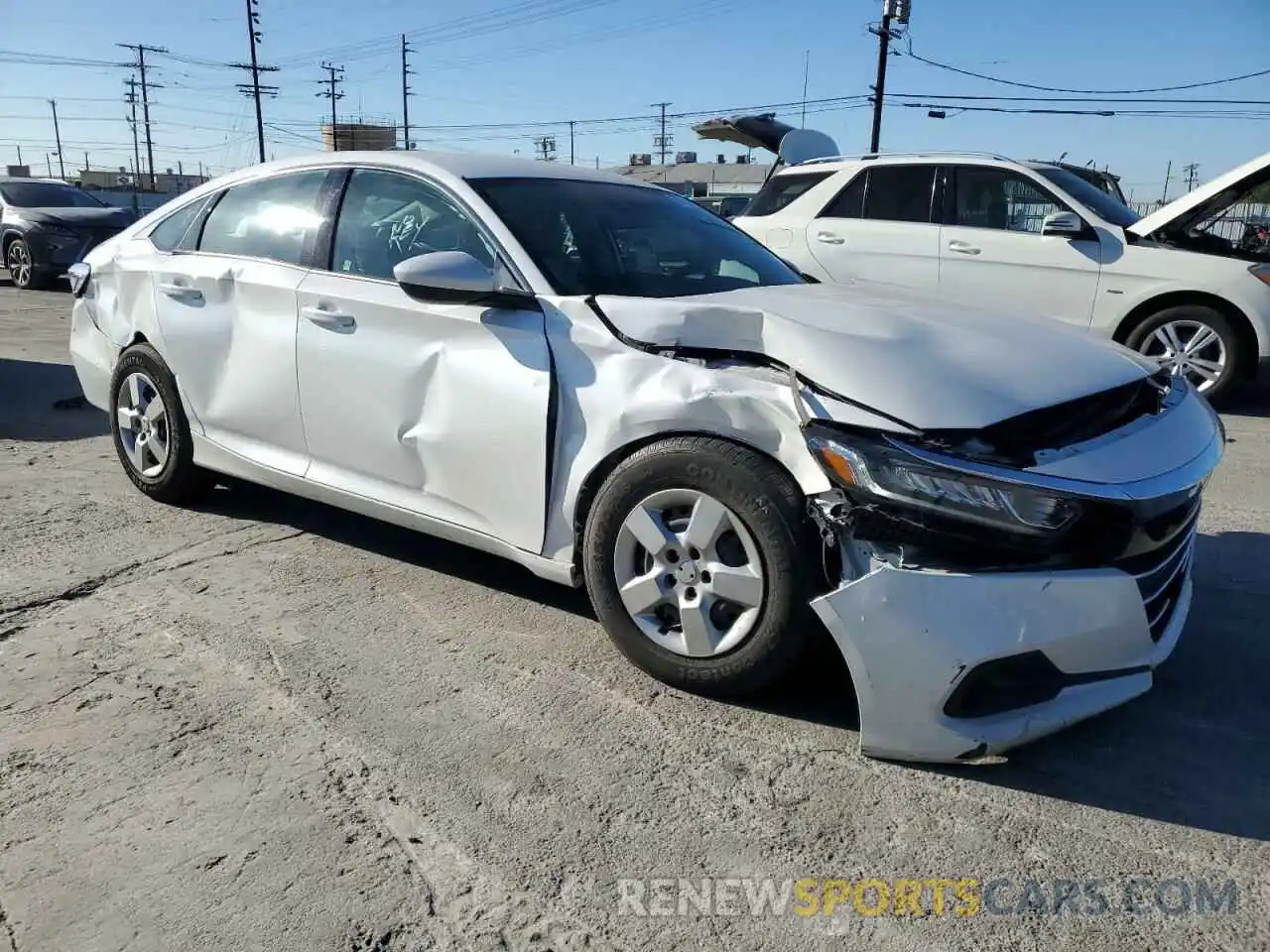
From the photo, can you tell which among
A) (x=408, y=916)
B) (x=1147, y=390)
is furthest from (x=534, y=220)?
(x=408, y=916)

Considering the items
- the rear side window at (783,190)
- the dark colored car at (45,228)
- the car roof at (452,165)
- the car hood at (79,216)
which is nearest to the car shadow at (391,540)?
the car roof at (452,165)

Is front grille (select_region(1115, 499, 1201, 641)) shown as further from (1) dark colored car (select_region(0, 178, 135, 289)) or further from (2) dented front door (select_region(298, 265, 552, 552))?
(1) dark colored car (select_region(0, 178, 135, 289))

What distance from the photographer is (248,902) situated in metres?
2.09

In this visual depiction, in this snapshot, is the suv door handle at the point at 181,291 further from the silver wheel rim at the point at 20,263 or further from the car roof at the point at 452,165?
the silver wheel rim at the point at 20,263

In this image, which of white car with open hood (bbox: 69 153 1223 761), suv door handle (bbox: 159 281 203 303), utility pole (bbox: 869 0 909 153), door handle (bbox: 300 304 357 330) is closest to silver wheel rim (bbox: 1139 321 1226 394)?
white car with open hood (bbox: 69 153 1223 761)

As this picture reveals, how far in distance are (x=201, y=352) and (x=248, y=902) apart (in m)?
2.70

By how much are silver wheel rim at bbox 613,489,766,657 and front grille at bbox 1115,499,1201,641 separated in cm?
91

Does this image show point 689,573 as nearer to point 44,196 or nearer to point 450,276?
point 450,276

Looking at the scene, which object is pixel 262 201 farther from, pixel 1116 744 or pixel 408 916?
pixel 1116 744

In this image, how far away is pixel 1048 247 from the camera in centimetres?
746

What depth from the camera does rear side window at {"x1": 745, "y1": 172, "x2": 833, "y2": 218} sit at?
848 centimetres

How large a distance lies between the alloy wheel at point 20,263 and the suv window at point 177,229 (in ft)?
43.1

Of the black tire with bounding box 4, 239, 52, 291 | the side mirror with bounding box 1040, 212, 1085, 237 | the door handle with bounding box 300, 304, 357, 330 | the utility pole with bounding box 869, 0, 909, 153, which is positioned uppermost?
the utility pole with bounding box 869, 0, 909, 153

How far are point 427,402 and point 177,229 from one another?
1.97m
